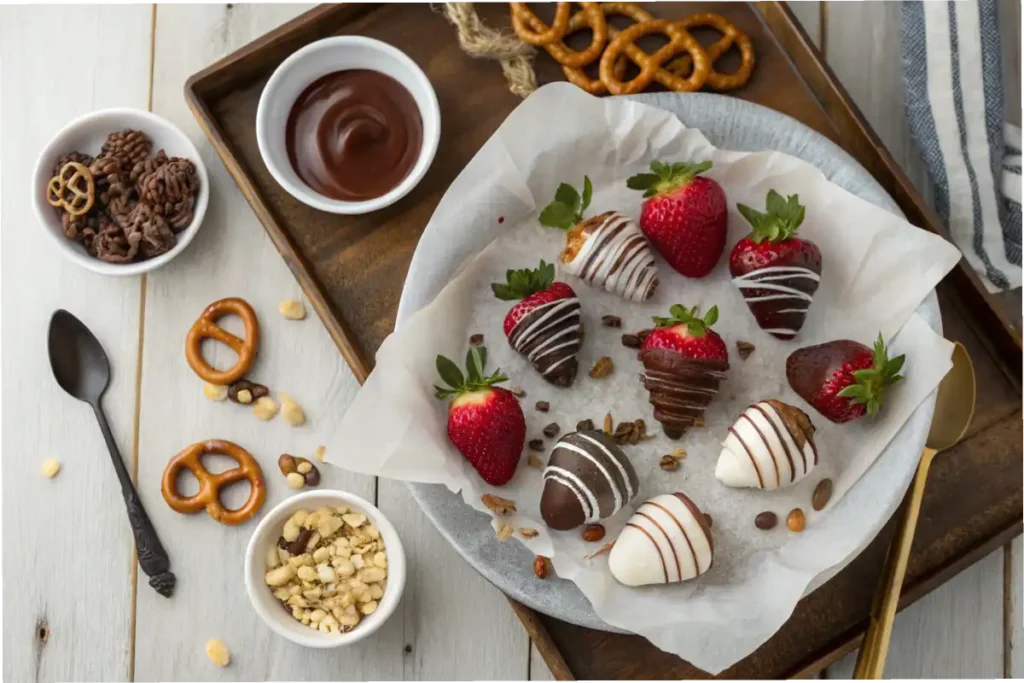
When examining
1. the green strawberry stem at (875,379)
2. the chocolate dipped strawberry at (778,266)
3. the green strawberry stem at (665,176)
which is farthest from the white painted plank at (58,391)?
the green strawberry stem at (875,379)

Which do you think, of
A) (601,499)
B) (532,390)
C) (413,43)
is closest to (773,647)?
(601,499)

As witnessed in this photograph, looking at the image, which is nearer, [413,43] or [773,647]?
[773,647]

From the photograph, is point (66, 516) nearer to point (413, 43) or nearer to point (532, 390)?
point (532, 390)

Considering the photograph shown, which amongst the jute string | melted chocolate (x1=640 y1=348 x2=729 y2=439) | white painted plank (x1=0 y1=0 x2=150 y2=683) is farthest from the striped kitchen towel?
white painted plank (x1=0 y1=0 x2=150 y2=683)

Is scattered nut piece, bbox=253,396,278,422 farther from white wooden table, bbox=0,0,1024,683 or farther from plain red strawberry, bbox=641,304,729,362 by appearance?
plain red strawberry, bbox=641,304,729,362

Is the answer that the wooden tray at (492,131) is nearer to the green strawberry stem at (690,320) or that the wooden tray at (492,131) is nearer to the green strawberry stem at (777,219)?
the green strawberry stem at (777,219)

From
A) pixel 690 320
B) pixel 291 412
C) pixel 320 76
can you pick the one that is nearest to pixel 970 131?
pixel 690 320

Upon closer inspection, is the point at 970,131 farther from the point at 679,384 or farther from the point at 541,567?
the point at 541,567
